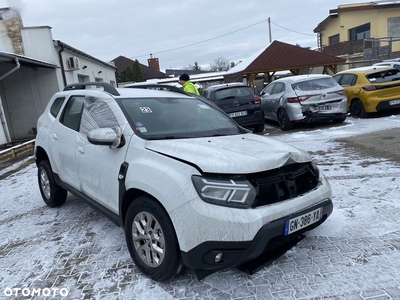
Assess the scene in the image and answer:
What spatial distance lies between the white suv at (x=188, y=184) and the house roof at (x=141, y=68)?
44467 mm

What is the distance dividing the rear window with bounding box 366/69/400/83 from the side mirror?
28.9ft

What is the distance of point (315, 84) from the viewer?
925 centimetres

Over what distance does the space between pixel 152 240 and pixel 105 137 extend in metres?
1.00

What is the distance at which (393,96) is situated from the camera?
9336mm

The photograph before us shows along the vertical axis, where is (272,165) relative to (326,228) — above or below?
above

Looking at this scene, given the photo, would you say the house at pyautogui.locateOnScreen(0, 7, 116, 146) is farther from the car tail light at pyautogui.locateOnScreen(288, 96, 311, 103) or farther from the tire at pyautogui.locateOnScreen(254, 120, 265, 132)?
the car tail light at pyautogui.locateOnScreen(288, 96, 311, 103)

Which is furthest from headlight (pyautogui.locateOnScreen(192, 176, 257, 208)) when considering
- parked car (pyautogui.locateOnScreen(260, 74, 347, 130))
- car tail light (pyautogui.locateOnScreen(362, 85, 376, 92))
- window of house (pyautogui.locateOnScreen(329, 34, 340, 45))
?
window of house (pyautogui.locateOnScreen(329, 34, 340, 45))

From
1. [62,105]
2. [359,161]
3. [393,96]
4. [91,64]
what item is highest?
[91,64]

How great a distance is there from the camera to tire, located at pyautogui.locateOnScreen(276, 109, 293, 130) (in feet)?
31.1

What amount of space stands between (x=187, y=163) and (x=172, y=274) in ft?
2.94

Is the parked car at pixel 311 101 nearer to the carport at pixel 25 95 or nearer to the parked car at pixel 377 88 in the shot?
the parked car at pixel 377 88

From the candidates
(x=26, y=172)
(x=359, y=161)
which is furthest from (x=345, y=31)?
(x=26, y=172)

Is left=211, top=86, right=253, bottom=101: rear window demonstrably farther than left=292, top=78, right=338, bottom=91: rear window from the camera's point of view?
Yes

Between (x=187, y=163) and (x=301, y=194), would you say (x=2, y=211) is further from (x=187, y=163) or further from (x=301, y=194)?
(x=301, y=194)
